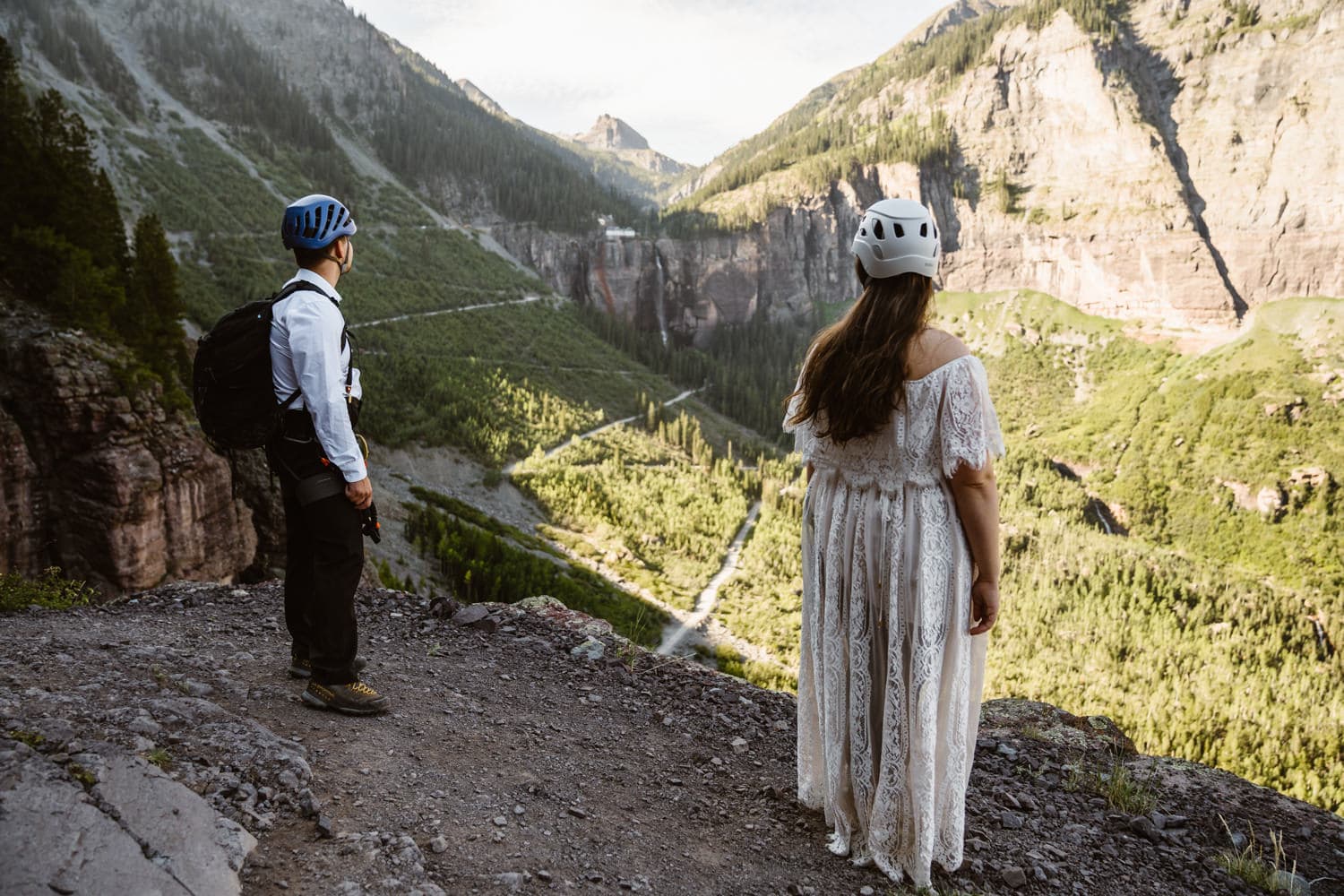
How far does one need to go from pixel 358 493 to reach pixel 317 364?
0.67 metres

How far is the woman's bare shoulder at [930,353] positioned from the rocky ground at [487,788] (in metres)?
2.10

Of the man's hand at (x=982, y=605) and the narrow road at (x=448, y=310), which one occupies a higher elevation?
the narrow road at (x=448, y=310)

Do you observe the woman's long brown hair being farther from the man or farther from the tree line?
the tree line

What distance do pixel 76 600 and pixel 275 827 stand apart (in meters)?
6.24

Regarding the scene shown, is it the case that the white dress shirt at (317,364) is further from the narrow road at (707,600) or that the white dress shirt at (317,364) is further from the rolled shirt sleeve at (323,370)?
the narrow road at (707,600)

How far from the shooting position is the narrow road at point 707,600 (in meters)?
28.1

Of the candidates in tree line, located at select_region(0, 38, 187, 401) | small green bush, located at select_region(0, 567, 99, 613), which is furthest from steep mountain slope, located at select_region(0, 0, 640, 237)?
small green bush, located at select_region(0, 567, 99, 613)

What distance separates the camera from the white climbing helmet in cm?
272

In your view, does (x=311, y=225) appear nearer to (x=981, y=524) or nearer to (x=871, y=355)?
A: (x=871, y=355)

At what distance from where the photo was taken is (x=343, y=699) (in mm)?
3832

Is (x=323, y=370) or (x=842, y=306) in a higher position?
(x=842, y=306)

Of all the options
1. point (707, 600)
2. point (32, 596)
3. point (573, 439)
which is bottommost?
point (707, 600)

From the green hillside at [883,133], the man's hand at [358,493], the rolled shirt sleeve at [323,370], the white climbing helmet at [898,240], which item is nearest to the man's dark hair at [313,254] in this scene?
the rolled shirt sleeve at [323,370]

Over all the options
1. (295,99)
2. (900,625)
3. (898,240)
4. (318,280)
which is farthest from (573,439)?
(295,99)
